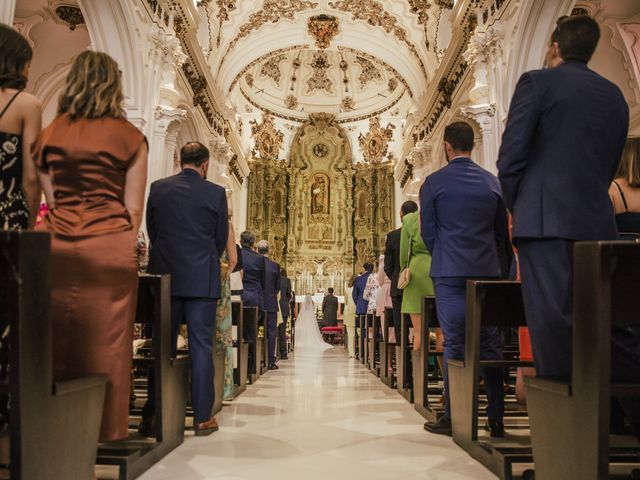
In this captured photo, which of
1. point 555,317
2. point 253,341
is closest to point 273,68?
point 253,341

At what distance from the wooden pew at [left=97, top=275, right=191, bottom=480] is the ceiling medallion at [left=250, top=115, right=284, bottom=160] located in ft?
66.2

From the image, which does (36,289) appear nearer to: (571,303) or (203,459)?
(203,459)

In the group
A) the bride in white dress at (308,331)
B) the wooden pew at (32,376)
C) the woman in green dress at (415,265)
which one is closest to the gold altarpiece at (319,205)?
the bride in white dress at (308,331)

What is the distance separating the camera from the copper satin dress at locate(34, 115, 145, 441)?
2.15 m

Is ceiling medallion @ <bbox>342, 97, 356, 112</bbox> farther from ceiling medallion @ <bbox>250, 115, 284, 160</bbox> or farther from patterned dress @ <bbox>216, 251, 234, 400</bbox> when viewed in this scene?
patterned dress @ <bbox>216, 251, 234, 400</bbox>

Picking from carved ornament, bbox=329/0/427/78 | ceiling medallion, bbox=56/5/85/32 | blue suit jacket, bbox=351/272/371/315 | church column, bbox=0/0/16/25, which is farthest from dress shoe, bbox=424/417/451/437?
carved ornament, bbox=329/0/427/78

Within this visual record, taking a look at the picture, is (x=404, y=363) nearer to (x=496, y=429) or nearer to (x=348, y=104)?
(x=496, y=429)

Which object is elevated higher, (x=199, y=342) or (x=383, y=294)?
(x=383, y=294)

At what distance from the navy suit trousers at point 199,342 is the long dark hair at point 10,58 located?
59.5 inches

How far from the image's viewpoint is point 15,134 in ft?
7.54

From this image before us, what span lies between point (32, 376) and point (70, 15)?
9.99 meters

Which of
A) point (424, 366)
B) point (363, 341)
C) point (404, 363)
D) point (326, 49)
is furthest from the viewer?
point (326, 49)

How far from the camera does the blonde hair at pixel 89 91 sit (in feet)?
7.57

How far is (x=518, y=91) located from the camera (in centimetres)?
231
